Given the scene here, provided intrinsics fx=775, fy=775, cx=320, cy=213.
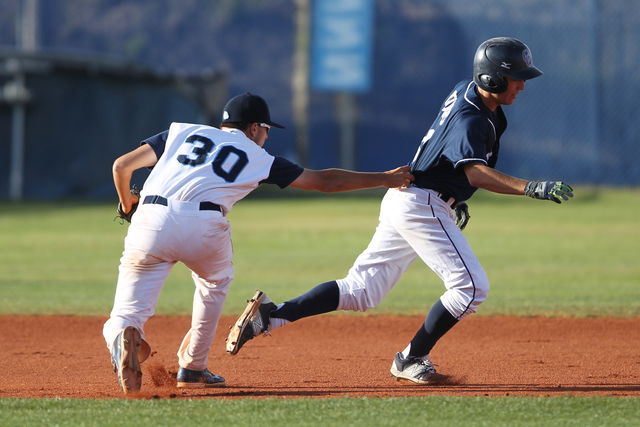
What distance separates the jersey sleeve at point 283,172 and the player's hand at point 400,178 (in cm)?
52

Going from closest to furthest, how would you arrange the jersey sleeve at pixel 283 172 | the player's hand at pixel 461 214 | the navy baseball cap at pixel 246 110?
1. the jersey sleeve at pixel 283 172
2. the navy baseball cap at pixel 246 110
3. the player's hand at pixel 461 214

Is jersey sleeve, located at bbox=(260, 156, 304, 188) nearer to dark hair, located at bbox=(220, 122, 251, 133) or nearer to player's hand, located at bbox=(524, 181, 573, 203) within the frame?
dark hair, located at bbox=(220, 122, 251, 133)

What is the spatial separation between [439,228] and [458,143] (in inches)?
19.0

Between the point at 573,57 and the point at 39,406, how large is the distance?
23.7 metres

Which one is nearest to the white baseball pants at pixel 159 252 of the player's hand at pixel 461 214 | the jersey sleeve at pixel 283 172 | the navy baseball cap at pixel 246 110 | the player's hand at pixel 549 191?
the jersey sleeve at pixel 283 172

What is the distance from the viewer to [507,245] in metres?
12.3

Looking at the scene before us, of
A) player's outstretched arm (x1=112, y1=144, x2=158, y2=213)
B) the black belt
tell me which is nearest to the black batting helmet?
the black belt

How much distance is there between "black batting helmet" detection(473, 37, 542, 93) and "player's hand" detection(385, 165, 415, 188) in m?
0.64

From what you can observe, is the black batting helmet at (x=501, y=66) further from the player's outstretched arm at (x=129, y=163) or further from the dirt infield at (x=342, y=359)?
the player's outstretched arm at (x=129, y=163)

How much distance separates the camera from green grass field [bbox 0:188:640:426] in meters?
3.53

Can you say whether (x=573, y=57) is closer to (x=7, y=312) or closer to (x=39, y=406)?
(x=7, y=312)

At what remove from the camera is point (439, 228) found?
4207 millimetres

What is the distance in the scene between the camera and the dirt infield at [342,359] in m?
4.16

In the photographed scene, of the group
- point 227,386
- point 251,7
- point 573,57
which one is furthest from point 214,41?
point 227,386
